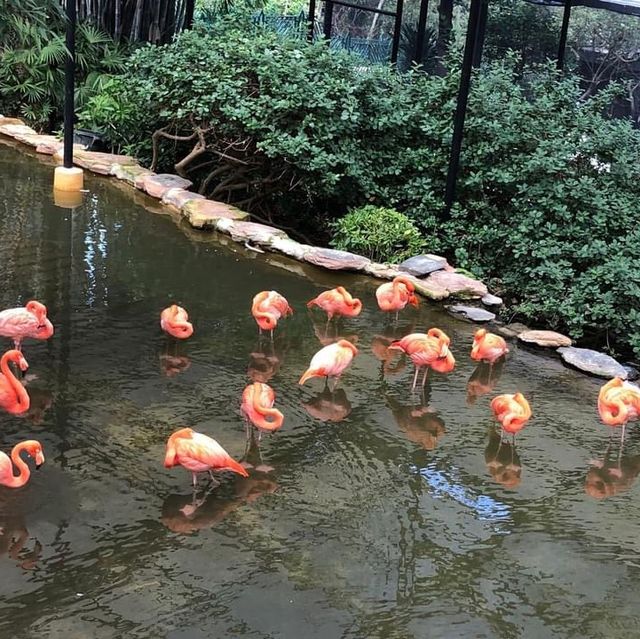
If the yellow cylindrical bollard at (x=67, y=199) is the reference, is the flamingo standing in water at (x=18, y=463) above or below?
below

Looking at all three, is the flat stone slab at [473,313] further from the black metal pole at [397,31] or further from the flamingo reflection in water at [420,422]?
the black metal pole at [397,31]

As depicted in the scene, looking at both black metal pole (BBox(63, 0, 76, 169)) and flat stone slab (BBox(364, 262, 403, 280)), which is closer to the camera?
flat stone slab (BBox(364, 262, 403, 280))

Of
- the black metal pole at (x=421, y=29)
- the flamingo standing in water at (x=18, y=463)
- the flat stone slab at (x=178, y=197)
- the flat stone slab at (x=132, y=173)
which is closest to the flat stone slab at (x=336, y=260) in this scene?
the flat stone slab at (x=178, y=197)

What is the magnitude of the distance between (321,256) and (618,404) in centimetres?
280

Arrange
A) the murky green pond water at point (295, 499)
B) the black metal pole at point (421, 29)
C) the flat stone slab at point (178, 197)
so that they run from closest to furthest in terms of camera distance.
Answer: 1. the murky green pond water at point (295, 499)
2. the flat stone slab at point (178, 197)
3. the black metal pole at point (421, 29)

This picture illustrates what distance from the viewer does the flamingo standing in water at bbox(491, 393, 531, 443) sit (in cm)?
402

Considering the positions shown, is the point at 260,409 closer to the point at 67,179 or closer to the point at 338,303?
the point at 338,303

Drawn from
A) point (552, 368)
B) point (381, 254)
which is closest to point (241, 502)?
point (552, 368)

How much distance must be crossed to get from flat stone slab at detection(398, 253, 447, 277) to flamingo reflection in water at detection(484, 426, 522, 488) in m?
2.25

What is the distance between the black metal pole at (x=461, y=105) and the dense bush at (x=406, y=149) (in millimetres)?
147

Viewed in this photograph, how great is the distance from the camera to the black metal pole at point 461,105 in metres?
6.64

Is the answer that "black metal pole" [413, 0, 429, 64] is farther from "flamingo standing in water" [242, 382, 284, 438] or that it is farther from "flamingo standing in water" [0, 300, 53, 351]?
"flamingo standing in water" [242, 382, 284, 438]

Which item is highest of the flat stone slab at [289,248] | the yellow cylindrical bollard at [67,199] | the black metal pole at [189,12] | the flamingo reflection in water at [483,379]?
the black metal pole at [189,12]

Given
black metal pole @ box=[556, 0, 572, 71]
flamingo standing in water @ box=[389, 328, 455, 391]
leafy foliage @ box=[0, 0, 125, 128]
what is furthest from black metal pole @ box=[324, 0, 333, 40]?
flamingo standing in water @ box=[389, 328, 455, 391]
